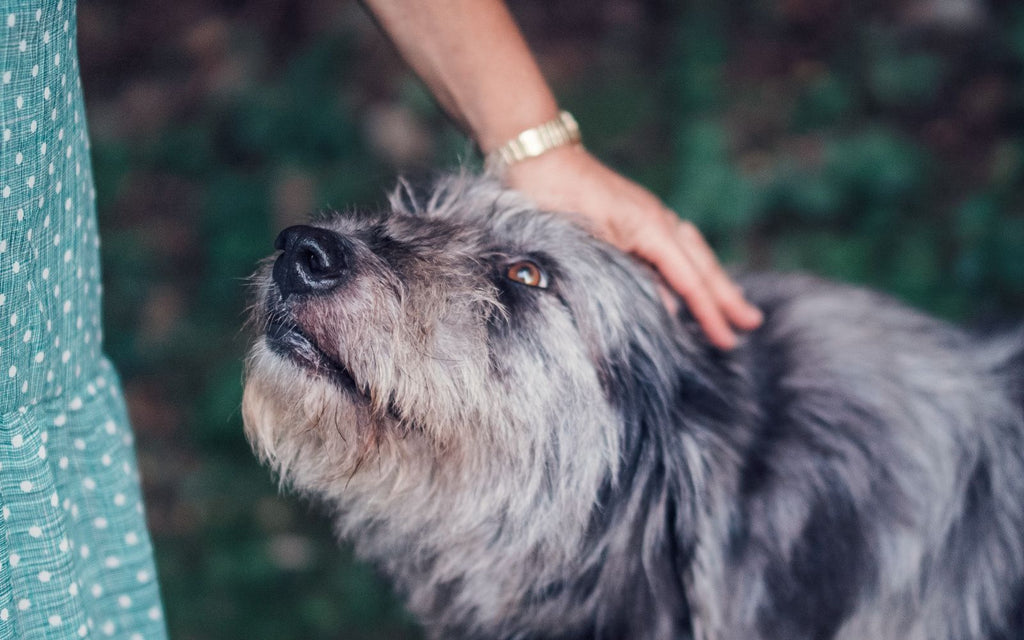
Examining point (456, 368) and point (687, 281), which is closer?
point (456, 368)

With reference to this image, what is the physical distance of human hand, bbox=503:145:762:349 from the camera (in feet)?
6.25

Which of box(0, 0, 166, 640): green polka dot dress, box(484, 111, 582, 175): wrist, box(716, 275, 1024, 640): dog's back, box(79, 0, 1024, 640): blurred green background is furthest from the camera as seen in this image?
box(79, 0, 1024, 640): blurred green background

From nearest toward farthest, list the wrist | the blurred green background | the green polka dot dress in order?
the green polka dot dress
the wrist
the blurred green background

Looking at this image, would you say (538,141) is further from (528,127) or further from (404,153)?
(404,153)

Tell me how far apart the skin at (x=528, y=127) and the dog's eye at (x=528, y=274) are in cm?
16

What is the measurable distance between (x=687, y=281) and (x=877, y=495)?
57cm

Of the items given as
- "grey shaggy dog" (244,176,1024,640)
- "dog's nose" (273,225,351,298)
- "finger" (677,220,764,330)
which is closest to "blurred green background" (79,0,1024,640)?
"grey shaggy dog" (244,176,1024,640)

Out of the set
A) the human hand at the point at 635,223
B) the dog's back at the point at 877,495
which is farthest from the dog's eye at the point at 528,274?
the dog's back at the point at 877,495

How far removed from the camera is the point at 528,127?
1869 mm

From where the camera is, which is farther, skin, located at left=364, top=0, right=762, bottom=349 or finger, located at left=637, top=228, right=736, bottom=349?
finger, located at left=637, top=228, right=736, bottom=349

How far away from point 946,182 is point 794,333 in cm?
195

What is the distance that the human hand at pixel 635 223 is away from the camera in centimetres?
191

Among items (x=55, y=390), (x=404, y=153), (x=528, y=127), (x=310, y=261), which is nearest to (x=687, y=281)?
(x=528, y=127)

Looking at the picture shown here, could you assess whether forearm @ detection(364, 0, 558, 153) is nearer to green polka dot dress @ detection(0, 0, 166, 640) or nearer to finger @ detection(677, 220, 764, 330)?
finger @ detection(677, 220, 764, 330)
